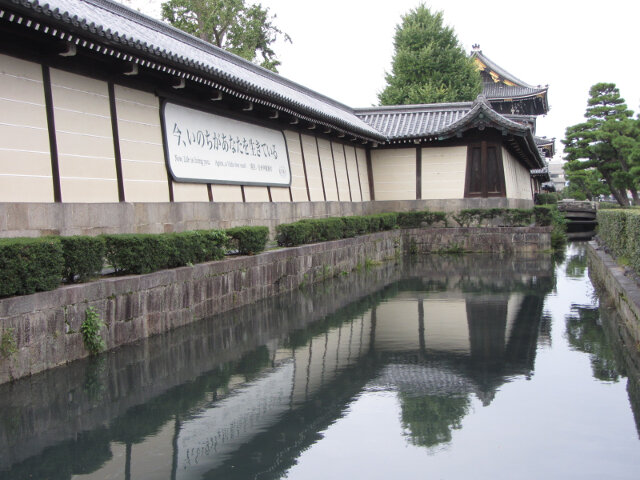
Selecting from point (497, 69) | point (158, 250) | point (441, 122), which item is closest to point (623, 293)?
point (158, 250)

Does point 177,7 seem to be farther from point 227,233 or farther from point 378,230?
point 227,233

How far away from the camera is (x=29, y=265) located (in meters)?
6.38

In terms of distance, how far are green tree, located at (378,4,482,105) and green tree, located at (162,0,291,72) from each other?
8.56 metres

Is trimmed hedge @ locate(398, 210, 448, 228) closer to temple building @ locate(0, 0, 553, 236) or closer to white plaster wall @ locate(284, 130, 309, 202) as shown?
temple building @ locate(0, 0, 553, 236)

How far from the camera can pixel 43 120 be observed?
8977mm

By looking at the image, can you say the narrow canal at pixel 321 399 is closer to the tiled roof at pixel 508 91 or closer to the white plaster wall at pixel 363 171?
the white plaster wall at pixel 363 171

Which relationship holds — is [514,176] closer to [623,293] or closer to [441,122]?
[441,122]

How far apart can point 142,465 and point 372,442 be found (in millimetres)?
1754

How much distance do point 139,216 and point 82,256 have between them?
3.33 meters

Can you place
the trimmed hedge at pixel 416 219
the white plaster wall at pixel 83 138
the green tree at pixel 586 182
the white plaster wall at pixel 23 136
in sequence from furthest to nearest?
1. the green tree at pixel 586 182
2. the trimmed hedge at pixel 416 219
3. the white plaster wall at pixel 83 138
4. the white plaster wall at pixel 23 136

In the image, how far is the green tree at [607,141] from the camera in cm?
3944

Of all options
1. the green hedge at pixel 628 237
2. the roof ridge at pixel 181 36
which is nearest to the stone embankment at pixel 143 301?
the roof ridge at pixel 181 36

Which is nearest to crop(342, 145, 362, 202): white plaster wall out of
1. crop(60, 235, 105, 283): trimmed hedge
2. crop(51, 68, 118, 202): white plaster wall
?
crop(51, 68, 118, 202): white plaster wall

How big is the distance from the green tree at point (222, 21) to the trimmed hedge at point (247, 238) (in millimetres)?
24761
